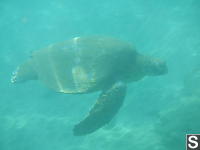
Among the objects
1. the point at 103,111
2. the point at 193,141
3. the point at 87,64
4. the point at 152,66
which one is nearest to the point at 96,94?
the point at 152,66

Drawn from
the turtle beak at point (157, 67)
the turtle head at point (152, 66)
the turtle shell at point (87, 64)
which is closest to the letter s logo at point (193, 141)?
the turtle shell at point (87, 64)

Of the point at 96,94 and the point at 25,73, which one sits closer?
Answer: the point at 25,73

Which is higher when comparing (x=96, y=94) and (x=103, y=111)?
(x=96, y=94)

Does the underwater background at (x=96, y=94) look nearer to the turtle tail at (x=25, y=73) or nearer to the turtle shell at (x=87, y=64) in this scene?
the turtle tail at (x=25, y=73)

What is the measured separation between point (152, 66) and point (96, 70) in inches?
84.4

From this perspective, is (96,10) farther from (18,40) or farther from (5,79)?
(5,79)

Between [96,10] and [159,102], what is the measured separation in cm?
843

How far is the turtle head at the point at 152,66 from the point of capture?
10.7m

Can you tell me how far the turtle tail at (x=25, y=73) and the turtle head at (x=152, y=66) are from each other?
3.83 metres

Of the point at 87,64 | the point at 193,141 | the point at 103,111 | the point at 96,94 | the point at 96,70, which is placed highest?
the point at 96,94

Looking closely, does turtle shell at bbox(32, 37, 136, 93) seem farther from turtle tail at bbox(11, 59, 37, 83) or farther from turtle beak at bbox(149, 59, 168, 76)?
turtle tail at bbox(11, 59, 37, 83)

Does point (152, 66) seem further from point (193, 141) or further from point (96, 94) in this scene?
point (193, 141)

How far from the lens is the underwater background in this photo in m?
10.5

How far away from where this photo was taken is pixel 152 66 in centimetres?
1093
